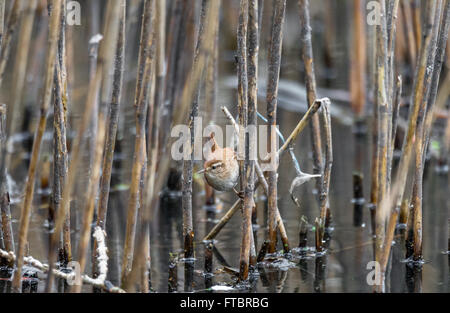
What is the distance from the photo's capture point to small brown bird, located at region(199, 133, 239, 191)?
3.62 m

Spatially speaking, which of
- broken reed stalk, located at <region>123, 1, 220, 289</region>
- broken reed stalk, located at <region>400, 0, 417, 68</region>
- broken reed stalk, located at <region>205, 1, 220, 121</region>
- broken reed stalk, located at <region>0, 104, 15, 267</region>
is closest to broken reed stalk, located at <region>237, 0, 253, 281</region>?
broken reed stalk, located at <region>123, 1, 220, 289</region>

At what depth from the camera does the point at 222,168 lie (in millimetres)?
3621

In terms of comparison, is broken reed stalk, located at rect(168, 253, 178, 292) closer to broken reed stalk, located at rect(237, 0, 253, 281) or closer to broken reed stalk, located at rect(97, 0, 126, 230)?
broken reed stalk, located at rect(237, 0, 253, 281)

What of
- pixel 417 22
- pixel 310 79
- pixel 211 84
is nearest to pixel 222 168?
pixel 310 79

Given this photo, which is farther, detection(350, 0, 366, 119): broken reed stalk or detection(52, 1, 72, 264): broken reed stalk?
detection(350, 0, 366, 119): broken reed stalk

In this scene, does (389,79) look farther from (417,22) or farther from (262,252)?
(417,22)

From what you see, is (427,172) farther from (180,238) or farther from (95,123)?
(95,123)

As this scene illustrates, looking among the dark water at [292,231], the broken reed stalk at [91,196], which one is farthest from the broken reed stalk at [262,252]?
the broken reed stalk at [91,196]

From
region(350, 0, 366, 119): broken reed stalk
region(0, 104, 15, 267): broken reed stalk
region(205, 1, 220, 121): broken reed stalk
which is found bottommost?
region(0, 104, 15, 267): broken reed stalk

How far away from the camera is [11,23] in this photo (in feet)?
9.97

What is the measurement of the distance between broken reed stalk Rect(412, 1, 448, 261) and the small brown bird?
940mm

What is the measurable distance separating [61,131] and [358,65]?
3891 mm

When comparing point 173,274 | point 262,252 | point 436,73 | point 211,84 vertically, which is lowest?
point 173,274

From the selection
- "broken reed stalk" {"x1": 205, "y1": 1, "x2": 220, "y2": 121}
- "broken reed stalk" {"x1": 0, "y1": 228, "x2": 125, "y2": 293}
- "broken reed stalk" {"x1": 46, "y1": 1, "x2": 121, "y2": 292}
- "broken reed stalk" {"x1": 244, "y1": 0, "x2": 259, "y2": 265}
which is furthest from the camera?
"broken reed stalk" {"x1": 205, "y1": 1, "x2": 220, "y2": 121}
